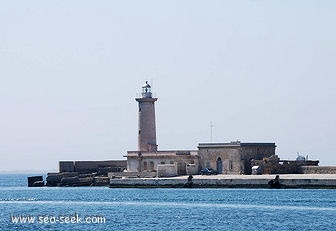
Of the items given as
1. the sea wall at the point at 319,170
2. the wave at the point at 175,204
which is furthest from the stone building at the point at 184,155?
the wave at the point at 175,204

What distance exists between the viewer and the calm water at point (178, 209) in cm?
5206

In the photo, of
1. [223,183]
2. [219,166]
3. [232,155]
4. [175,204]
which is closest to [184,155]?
[219,166]

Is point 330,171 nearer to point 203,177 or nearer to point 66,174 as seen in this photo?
point 203,177

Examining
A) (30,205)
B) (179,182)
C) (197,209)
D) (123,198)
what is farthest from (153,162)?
(197,209)

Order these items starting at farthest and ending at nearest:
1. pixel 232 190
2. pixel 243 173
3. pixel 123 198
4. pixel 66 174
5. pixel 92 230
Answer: pixel 66 174
pixel 243 173
pixel 232 190
pixel 123 198
pixel 92 230

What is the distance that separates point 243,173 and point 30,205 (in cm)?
2180

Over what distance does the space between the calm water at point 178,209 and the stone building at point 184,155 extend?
5.17 meters

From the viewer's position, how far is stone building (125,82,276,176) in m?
85.3

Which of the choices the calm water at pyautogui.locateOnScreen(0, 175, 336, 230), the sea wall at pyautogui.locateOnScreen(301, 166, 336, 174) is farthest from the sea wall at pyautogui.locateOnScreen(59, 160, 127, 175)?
the sea wall at pyautogui.locateOnScreen(301, 166, 336, 174)

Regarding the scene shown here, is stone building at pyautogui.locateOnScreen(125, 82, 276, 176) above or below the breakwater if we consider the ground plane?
above

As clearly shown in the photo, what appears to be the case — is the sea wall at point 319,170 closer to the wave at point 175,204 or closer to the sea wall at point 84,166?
the wave at point 175,204

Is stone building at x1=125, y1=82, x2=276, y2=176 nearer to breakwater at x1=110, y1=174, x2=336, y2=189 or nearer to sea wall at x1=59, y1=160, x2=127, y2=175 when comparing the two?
breakwater at x1=110, y1=174, x2=336, y2=189

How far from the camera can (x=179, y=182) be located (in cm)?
8169

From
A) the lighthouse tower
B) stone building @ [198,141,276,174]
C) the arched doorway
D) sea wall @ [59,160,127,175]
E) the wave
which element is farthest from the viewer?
sea wall @ [59,160,127,175]
